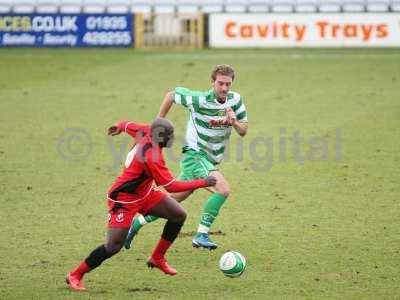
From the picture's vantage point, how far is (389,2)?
32.5 meters

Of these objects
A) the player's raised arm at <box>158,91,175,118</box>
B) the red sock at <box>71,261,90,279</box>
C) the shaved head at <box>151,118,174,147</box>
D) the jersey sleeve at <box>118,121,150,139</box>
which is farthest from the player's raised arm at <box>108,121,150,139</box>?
the red sock at <box>71,261,90,279</box>

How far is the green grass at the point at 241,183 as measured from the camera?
8.89 m

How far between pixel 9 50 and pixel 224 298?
77.5ft

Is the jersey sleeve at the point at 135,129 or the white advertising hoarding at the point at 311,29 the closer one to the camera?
the jersey sleeve at the point at 135,129

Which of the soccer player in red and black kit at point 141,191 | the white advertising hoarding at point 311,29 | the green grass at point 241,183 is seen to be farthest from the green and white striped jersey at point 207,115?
the white advertising hoarding at point 311,29

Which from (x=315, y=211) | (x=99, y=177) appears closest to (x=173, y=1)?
(x=99, y=177)

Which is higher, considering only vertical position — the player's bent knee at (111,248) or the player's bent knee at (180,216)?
the player's bent knee at (180,216)

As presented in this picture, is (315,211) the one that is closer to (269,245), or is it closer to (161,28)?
(269,245)

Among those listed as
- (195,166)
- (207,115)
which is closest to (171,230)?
(195,166)

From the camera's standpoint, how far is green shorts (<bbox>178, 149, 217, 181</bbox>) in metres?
10.1

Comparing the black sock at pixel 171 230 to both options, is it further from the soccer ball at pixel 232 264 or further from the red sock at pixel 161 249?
the soccer ball at pixel 232 264

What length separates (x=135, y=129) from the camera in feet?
29.2

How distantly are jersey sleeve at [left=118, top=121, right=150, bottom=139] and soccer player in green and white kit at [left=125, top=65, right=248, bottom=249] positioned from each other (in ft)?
3.63

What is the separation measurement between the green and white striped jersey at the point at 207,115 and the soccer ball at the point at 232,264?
183 centimetres
